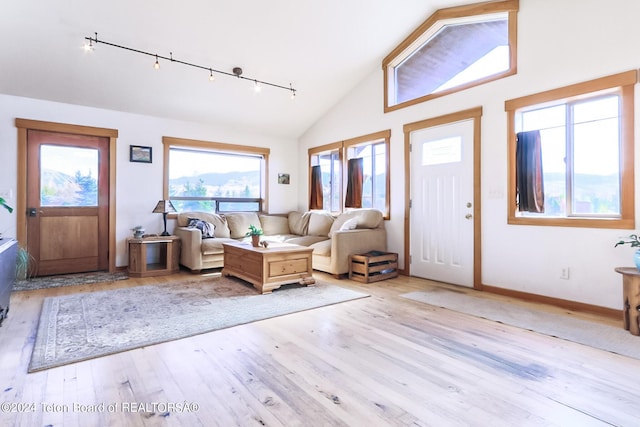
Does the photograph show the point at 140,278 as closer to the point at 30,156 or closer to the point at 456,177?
the point at 30,156

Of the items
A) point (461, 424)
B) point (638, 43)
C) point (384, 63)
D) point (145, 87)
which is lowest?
point (461, 424)

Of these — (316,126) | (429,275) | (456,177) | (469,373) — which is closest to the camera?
(469,373)

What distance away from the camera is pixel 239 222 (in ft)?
19.0

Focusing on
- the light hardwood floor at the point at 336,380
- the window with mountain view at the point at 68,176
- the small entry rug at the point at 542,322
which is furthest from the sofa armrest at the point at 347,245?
the window with mountain view at the point at 68,176

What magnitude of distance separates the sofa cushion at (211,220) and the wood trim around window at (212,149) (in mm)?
226

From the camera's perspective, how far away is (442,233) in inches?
171

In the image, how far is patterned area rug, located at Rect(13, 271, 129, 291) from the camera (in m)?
4.01

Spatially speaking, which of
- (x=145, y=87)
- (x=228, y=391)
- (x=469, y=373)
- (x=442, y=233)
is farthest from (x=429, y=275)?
(x=145, y=87)

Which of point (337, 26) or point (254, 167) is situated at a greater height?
point (337, 26)

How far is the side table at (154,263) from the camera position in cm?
458

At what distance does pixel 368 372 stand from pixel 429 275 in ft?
9.23

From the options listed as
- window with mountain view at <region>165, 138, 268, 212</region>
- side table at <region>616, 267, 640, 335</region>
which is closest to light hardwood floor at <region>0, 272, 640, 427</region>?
side table at <region>616, 267, 640, 335</region>

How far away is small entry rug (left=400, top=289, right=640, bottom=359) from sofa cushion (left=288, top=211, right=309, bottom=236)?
272 cm

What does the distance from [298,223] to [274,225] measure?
442 millimetres
